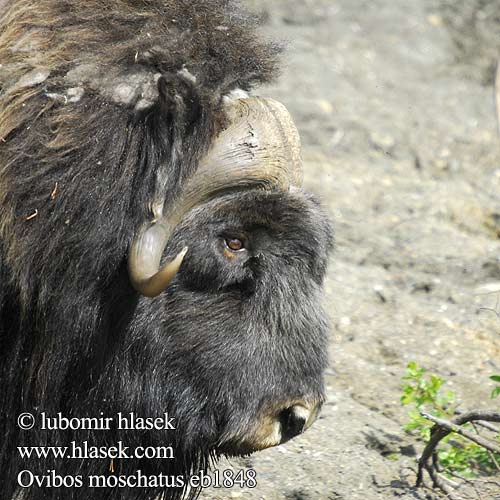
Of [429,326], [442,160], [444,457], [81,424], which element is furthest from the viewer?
[442,160]

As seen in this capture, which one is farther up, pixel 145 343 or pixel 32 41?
pixel 32 41

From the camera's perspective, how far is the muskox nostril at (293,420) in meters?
2.93

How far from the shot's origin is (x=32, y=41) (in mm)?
2861

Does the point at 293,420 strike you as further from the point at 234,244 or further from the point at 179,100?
the point at 179,100

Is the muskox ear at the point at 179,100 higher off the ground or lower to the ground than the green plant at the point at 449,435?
higher

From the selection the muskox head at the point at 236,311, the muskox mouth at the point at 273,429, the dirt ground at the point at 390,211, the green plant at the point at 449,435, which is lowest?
the dirt ground at the point at 390,211

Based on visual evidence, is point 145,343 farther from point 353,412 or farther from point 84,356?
point 353,412

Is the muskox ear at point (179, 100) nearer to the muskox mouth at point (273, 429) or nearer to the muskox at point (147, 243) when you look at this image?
the muskox at point (147, 243)

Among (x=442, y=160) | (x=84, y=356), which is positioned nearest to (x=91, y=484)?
(x=84, y=356)

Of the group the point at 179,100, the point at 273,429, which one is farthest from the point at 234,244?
the point at 273,429

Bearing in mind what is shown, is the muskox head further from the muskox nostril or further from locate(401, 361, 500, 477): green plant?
locate(401, 361, 500, 477): green plant

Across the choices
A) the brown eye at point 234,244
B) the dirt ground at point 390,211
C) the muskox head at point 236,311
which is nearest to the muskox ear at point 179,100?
the muskox head at point 236,311

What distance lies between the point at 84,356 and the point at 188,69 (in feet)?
2.85

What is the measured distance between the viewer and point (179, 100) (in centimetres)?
281
